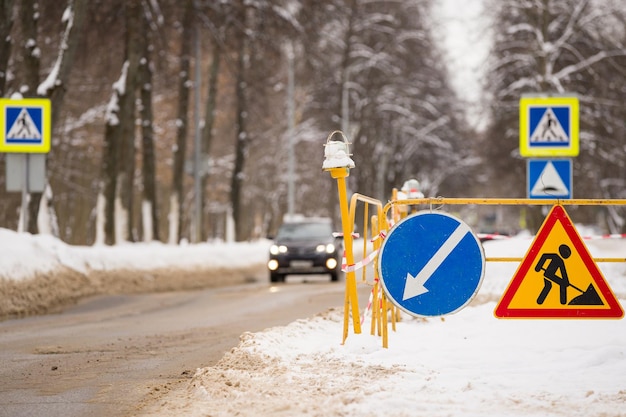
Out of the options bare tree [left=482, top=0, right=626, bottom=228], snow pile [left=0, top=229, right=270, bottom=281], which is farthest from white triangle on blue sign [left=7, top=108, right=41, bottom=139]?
bare tree [left=482, top=0, right=626, bottom=228]

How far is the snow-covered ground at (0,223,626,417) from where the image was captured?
21.7 ft

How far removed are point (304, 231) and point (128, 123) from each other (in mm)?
5407

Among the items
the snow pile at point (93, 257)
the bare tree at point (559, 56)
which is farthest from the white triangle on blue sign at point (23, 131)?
the bare tree at point (559, 56)

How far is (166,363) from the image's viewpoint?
376 inches

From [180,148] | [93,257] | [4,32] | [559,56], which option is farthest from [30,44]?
[559,56]

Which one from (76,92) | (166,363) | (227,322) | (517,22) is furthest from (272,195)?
(166,363)

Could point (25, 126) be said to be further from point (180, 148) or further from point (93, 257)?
point (180, 148)

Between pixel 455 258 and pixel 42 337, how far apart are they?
5.57 m

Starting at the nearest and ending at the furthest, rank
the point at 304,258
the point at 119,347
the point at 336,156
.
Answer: the point at 336,156 → the point at 119,347 → the point at 304,258

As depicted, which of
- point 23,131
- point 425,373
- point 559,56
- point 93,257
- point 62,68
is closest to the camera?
point 425,373

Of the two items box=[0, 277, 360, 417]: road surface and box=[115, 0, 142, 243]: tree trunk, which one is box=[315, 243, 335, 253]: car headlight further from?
box=[0, 277, 360, 417]: road surface

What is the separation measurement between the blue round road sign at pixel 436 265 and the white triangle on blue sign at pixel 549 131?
6.67m

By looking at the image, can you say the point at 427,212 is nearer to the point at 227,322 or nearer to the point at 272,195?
the point at 227,322

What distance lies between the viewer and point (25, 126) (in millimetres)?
17141
